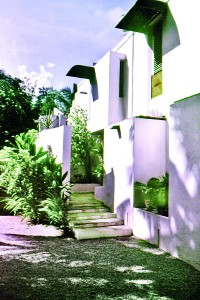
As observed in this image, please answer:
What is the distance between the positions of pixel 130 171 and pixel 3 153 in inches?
208

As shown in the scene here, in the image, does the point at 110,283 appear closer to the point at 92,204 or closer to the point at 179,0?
the point at 92,204

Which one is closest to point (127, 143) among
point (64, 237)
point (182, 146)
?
point (182, 146)

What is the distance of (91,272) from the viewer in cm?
526

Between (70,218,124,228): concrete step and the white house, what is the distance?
0.34 m

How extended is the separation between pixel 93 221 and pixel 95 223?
0.12 meters

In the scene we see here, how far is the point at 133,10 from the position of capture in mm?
9953

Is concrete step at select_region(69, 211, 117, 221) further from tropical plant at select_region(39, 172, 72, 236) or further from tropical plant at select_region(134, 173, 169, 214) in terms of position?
tropical plant at select_region(134, 173, 169, 214)

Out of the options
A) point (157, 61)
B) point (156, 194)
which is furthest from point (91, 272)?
point (157, 61)

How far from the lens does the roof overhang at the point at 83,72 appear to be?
553 inches

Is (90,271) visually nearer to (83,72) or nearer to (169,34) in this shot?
(169,34)

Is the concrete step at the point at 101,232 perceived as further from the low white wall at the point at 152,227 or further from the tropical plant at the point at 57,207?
the tropical plant at the point at 57,207

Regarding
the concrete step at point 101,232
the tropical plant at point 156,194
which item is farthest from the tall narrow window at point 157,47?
the concrete step at point 101,232

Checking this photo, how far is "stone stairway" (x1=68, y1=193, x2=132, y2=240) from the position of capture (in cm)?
794

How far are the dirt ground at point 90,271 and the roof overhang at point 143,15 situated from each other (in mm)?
8204
